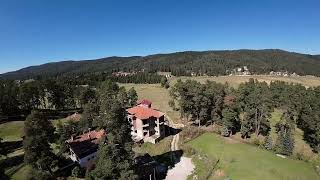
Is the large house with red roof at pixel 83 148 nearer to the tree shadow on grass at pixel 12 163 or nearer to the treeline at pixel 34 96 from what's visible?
the tree shadow on grass at pixel 12 163

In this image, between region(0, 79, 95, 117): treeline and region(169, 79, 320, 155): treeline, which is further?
region(0, 79, 95, 117): treeline

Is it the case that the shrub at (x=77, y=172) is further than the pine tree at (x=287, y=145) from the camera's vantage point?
No

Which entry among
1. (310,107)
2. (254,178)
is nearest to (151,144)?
(254,178)

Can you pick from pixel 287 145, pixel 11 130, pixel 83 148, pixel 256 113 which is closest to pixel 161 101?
pixel 256 113

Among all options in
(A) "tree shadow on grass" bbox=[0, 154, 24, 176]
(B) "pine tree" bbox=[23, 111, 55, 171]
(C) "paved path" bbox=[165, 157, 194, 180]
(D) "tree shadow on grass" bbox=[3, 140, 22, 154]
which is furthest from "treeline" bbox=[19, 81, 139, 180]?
(D) "tree shadow on grass" bbox=[3, 140, 22, 154]

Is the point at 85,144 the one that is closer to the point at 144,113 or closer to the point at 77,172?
the point at 77,172

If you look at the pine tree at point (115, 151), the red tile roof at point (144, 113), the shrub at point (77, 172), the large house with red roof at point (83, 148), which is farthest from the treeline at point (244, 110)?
the shrub at point (77, 172)

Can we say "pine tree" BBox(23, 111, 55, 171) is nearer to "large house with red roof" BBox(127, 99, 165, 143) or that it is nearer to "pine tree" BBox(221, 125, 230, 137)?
"large house with red roof" BBox(127, 99, 165, 143)
